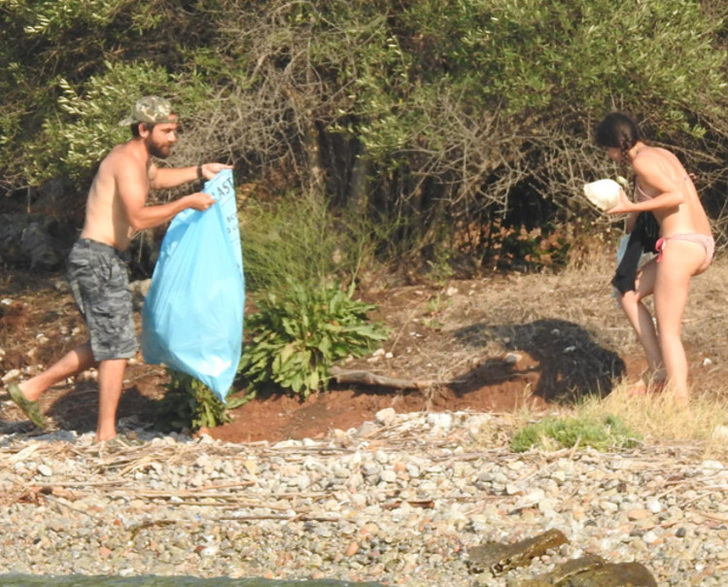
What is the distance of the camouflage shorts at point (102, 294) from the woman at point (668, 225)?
277cm

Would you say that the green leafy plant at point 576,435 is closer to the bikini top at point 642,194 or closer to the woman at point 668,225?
the woman at point 668,225

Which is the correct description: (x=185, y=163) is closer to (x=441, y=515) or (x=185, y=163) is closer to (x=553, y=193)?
(x=553, y=193)

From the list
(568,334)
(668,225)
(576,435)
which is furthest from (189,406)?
(668,225)

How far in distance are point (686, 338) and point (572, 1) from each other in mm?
2484

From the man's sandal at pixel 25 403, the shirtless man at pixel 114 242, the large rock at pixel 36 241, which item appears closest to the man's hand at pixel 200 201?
the shirtless man at pixel 114 242

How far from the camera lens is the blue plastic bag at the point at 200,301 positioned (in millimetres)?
7309

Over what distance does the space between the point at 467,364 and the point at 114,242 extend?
8.74 ft

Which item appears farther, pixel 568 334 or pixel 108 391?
pixel 568 334

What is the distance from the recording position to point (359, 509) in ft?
21.3

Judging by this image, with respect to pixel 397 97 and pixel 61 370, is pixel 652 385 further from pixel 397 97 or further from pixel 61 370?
pixel 397 97

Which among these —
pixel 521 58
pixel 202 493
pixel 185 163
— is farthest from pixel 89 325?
pixel 521 58

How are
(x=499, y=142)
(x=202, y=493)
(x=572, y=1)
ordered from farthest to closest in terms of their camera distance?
(x=499, y=142) < (x=572, y=1) < (x=202, y=493)

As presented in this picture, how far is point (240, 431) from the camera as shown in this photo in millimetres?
8492

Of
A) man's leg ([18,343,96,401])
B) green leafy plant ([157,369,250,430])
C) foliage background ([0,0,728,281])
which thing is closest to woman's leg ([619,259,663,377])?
foliage background ([0,0,728,281])
